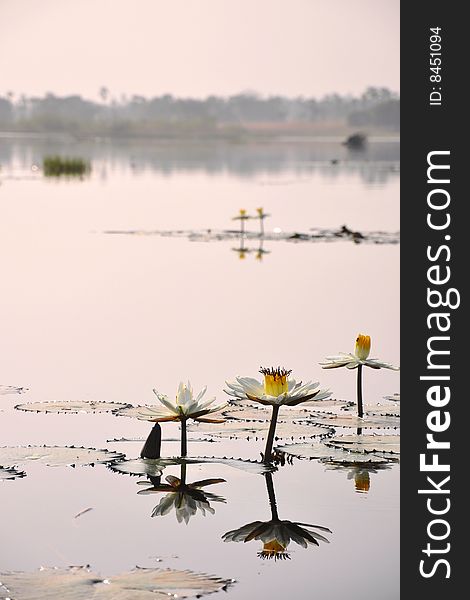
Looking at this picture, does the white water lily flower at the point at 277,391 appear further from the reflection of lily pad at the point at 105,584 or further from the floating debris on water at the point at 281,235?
the floating debris on water at the point at 281,235

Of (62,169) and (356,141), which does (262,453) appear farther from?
(356,141)

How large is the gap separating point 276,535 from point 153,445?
0.93 meters

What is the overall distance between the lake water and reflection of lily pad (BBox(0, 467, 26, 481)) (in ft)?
0.17

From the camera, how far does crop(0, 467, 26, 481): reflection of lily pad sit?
17.6ft

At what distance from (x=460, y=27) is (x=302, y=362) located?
2753 mm

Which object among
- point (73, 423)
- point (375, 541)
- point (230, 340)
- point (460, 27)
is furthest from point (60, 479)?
point (230, 340)

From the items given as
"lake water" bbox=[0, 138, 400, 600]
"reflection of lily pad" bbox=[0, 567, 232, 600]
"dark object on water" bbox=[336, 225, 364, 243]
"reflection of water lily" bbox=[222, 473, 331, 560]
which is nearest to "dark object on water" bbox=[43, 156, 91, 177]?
"lake water" bbox=[0, 138, 400, 600]

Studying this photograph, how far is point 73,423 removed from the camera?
21.1 ft

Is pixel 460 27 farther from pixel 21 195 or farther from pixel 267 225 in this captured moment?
pixel 21 195

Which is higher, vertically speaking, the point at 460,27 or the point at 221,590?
the point at 460,27

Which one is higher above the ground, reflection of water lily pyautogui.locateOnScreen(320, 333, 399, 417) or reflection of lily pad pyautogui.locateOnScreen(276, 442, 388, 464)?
reflection of water lily pyautogui.locateOnScreen(320, 333, 399, 417)

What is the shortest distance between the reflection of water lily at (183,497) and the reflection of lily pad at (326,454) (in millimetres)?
436

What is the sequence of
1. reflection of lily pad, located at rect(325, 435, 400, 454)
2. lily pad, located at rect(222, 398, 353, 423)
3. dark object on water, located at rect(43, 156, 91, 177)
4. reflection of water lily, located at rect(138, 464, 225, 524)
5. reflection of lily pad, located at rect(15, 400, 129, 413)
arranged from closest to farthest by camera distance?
reflection of water lily, located at rect(138, 464, 225, 524) < reflection of lily pad, located at rect(325, 435, 400, 454) < lily pad, located at rect(222, 398, 353, 423) < reflection of lily pad, located at rect(15, 400, 129, 413) < dark object on water, located at rect(43, 156, 91, 177)

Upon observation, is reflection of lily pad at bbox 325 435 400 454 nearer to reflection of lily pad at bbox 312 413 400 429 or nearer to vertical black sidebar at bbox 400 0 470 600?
reflection of lily pad at bbox 312 413 400 429
